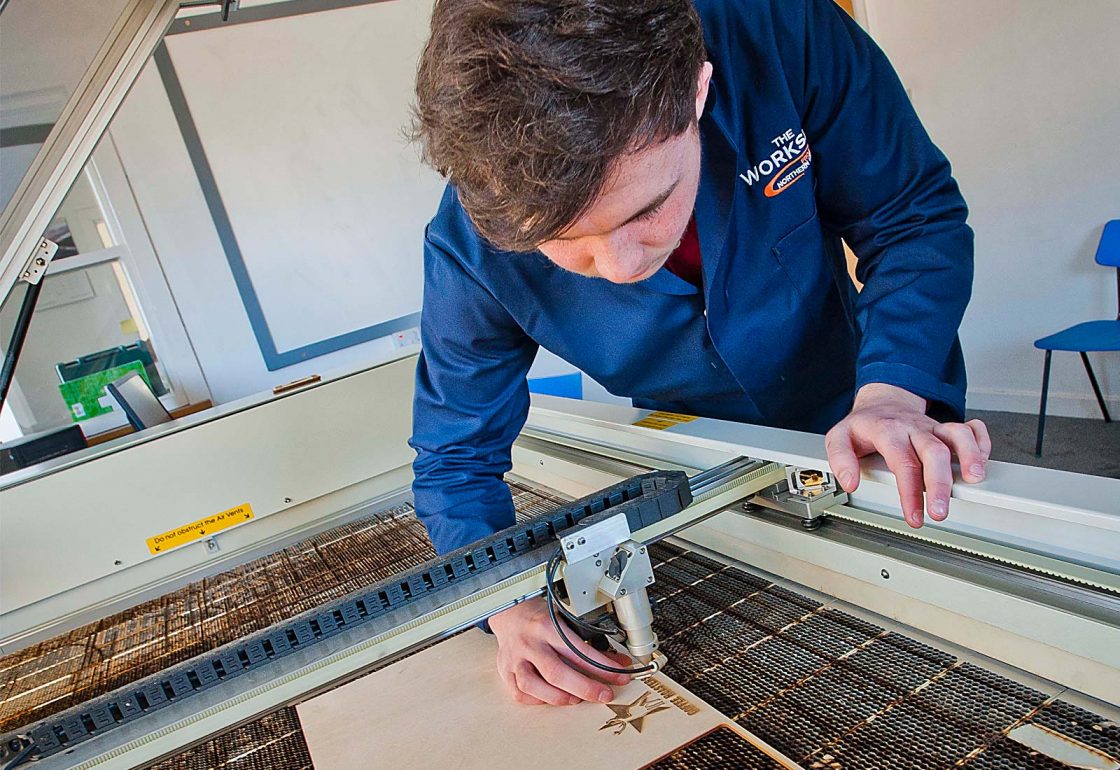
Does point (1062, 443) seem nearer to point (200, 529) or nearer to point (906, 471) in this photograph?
point (906, 471)

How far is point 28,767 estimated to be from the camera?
25.2 inches

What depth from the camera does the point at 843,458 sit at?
758mm

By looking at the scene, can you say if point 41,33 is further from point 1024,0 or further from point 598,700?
point 1024,0

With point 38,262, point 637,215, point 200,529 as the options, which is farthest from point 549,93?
point 200,529

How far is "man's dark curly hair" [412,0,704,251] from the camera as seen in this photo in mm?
614

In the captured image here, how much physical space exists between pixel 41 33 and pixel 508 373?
692 mm

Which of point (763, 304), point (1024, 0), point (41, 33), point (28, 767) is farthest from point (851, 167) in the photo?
point (1024, 0)

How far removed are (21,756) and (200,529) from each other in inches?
32.2

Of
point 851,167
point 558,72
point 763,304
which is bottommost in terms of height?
point 763,304

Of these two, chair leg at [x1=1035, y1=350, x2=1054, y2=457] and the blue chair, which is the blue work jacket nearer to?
the blue chair

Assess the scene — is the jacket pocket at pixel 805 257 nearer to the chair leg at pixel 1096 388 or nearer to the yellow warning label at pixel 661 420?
the yellow warning label at pixel 661 420

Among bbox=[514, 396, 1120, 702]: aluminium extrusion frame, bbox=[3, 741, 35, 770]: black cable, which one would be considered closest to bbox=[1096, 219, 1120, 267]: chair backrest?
bbox=[514, 396, 1120, 702]: aluminium extrusion frame

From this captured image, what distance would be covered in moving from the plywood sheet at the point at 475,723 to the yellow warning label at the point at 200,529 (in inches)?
26.1

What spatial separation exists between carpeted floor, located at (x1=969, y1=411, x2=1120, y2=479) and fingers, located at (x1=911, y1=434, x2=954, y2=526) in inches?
116
